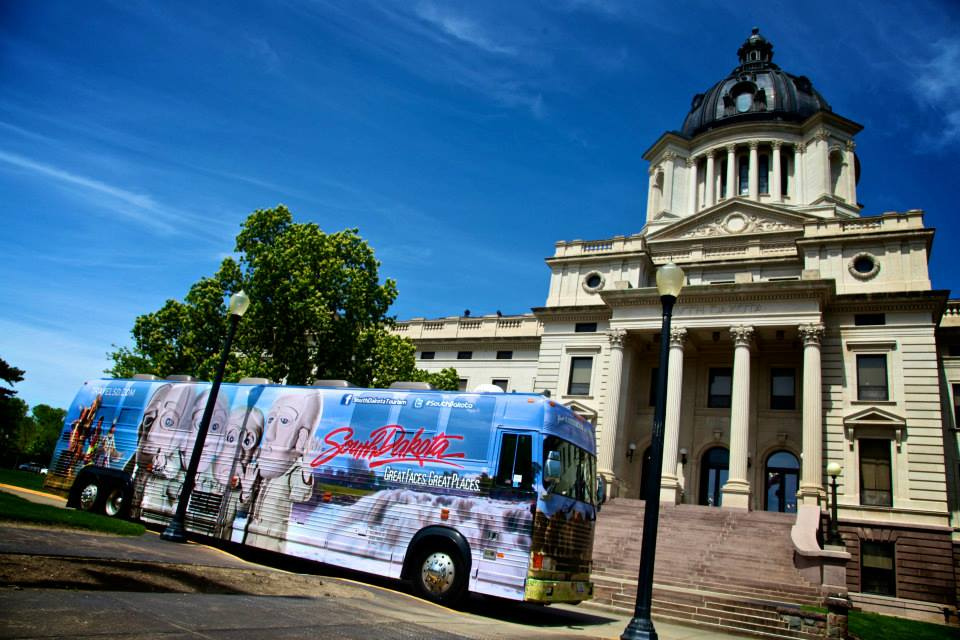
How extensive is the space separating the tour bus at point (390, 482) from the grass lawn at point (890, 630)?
27.8 ft

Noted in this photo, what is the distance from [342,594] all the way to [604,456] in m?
21.2

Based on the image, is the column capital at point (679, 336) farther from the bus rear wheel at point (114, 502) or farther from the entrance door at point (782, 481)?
the bus rear wheel at point (114, 502)

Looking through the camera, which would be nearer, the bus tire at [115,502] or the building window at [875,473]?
the bus tire at [115,502]

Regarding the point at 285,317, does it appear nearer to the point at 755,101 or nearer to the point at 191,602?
the point at 191,602

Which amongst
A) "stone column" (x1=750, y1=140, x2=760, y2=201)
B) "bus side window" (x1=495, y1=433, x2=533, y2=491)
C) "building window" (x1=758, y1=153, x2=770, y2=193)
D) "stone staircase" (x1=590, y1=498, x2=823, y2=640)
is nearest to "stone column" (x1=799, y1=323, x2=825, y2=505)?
"stone staircase" (x1=590, y1=498, x2=823, y2=640)

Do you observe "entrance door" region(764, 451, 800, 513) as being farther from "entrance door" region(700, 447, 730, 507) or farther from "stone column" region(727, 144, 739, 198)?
"stone column" region(727, 144, 739, 198)

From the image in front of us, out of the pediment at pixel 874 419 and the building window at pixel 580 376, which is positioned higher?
the building window at pixel 580 376

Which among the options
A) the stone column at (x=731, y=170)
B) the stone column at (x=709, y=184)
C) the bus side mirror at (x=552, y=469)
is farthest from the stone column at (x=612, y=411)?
the bus side mirror at (x=552, y=469)

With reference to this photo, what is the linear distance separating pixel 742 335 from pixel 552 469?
1989cm

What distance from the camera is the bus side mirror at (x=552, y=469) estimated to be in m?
11.8

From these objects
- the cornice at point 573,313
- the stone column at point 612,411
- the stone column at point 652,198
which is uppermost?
the stone column at point 652,198

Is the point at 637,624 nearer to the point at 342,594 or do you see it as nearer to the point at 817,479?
the point at 342,594

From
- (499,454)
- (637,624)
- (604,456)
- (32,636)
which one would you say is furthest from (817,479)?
(32,636)

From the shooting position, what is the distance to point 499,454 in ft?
39.9
